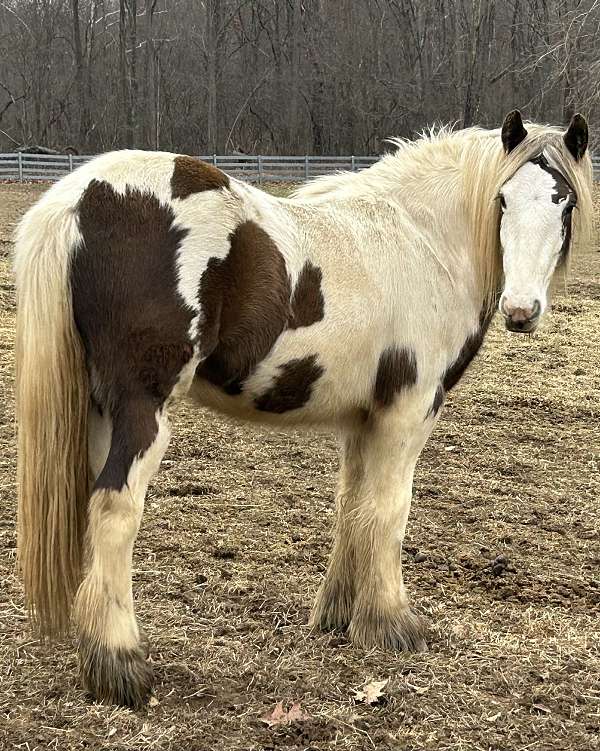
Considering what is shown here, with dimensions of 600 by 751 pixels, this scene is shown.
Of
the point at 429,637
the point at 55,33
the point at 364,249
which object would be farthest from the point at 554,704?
the point at 55,33

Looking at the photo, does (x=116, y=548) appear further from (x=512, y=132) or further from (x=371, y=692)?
(x=512, y=132)

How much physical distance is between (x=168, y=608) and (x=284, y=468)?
5.78 ft

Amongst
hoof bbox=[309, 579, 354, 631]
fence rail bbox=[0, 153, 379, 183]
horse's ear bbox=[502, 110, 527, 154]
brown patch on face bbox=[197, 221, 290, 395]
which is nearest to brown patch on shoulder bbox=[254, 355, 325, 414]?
brown patch on face bbox=[197, 221, 290, 395]

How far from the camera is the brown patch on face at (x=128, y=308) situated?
246 centimetres

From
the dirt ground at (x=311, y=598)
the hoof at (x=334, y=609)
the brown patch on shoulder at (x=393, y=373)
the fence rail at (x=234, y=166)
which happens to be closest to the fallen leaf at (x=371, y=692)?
the dirt ground at (x=311, y=598)

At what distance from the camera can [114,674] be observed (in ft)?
8.50

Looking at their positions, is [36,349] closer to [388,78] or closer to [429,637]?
[429,637]

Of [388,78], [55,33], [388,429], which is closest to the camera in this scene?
[388,429]

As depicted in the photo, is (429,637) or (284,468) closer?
(429,637)

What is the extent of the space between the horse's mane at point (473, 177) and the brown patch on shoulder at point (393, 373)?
0.49m

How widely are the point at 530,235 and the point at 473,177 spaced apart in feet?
1.47

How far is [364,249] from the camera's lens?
118 inches

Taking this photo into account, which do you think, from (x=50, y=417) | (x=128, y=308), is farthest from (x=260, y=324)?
(x=50, y=417)

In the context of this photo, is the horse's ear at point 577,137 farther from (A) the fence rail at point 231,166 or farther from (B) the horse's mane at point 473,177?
(A) the fence rail at point 231,166
